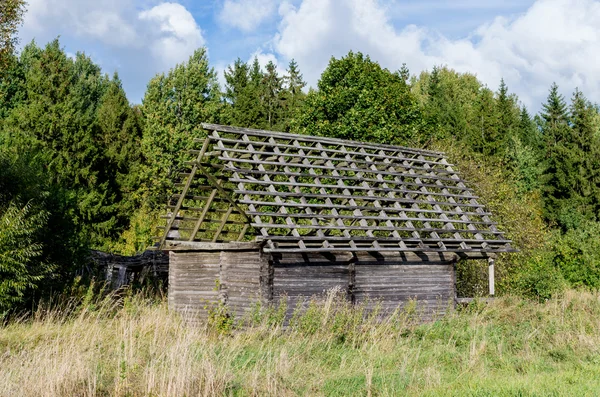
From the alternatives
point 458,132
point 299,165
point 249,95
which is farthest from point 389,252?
point 458,132

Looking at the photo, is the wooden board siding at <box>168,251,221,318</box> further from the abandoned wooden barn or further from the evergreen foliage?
the evergreen foliage

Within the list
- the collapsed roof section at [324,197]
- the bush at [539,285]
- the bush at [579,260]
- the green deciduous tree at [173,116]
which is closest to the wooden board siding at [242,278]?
the collapsed roof section at [324,197]

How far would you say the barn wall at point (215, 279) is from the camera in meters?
16.1

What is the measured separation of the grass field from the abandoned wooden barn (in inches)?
42.6

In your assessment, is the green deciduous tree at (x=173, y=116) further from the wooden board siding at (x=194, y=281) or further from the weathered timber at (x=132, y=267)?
the wooden board siding at (x=194, y=281)

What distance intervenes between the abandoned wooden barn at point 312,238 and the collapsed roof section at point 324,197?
4 cm

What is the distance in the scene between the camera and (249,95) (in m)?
51.4

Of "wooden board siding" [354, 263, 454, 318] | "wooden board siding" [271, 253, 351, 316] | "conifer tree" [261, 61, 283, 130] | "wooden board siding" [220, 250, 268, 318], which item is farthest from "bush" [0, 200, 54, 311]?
"conifer tree" [261, 61, 283, 130]

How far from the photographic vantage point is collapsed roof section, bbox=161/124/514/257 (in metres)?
16.5

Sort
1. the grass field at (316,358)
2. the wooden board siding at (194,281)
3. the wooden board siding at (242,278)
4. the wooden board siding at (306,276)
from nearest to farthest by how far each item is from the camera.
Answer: the grass field at (316,358) < the wooden board siding at (242,278) < the wooden board siding at (306,276) < the wooden board siding at (194,281)

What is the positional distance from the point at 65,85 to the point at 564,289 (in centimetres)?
2971

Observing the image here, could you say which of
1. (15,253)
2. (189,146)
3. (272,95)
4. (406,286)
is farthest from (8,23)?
(272,95)

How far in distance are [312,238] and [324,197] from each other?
2.04m

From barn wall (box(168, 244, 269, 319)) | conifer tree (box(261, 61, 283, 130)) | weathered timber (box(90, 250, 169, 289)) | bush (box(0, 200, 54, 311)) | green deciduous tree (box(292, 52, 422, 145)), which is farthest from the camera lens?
conifer tree (box(261, 61, 283, 130))
